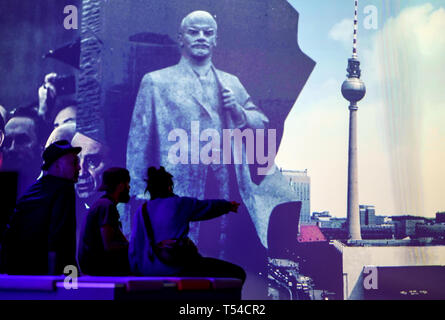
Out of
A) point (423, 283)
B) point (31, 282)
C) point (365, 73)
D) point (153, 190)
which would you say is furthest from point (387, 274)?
point (31, 282)

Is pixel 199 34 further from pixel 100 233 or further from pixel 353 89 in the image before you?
pixel 100 233

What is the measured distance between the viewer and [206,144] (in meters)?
5.53

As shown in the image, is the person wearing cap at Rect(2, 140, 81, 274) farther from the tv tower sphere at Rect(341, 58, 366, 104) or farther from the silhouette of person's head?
the tv tower sphere at Rect(341, 58, 366, 104)

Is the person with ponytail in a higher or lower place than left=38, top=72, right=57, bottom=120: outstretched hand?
lower

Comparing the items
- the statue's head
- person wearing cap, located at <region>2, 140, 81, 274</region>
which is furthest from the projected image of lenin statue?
person wearing cap, located at <region>2, 140, 81, 274</region>

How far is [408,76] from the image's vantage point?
5.66m

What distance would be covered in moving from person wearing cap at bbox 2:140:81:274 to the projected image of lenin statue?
10.6ft

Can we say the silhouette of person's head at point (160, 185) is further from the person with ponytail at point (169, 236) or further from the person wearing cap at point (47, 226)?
the person wearing cap at point (47, 226)

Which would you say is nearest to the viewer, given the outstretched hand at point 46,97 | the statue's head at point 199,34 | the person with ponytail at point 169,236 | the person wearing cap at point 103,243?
the person with ponytail at point 169,236

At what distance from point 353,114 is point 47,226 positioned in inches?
155

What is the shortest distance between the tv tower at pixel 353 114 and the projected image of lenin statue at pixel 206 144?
1.84ft

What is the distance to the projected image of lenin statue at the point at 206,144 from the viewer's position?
5.54 m

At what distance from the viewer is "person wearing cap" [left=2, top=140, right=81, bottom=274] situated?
2123mm

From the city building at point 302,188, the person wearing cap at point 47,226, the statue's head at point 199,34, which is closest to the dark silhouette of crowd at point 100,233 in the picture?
the person wearing cap at point 47,226
